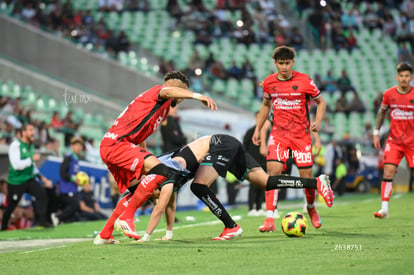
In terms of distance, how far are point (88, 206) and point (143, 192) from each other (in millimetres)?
9226

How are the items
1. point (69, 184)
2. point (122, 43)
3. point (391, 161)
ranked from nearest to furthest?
point (391, 161), point (69, 184), point (122, 43)

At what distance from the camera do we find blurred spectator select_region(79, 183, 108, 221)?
18.7m

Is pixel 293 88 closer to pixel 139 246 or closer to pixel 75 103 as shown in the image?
pixel 139 246

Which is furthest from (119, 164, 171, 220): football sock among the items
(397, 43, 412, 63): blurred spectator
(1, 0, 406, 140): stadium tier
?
(397, 43, 412, 63): blurred spectator

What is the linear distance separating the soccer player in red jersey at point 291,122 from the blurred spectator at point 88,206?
7.55 m

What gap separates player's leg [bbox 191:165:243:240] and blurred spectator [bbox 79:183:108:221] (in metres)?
8.43

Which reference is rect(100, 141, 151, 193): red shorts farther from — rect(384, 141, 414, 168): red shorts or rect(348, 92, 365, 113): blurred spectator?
rect(348, 92, 365, 113): blurred spectator

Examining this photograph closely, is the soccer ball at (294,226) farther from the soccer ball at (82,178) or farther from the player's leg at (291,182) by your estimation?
the soccer ball at (82,178)

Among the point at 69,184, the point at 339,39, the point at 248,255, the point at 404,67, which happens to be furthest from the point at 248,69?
the point at 248,255

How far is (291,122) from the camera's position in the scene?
11930 mm

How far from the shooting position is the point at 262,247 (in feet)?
30.7

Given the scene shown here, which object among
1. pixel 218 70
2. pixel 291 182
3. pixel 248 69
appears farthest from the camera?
pixel 248 69

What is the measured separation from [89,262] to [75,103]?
18.0 meters

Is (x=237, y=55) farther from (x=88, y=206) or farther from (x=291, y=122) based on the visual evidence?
(x=291, y=122)
